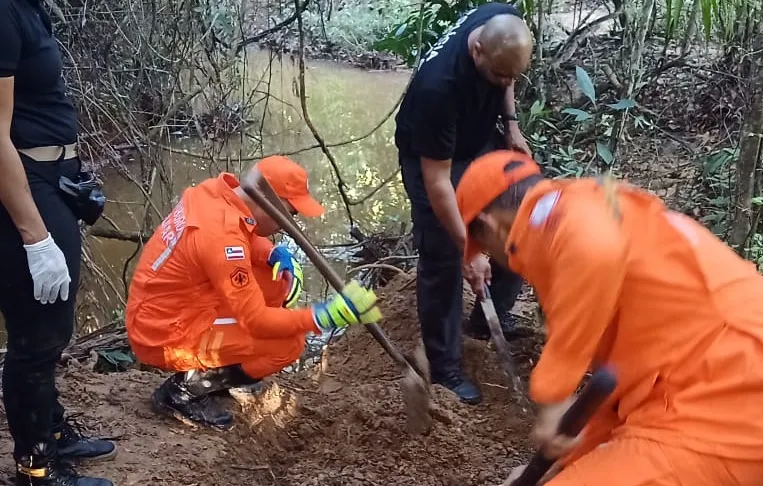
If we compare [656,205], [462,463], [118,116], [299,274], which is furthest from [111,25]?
[656,205]

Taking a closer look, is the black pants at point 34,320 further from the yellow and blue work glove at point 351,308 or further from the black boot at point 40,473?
the yellow and blue work glove at point 351,308

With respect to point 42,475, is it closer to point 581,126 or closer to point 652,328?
point 652,328

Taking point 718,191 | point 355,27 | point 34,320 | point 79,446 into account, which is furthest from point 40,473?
point 355,27

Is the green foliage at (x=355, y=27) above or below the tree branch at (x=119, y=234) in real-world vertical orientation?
above

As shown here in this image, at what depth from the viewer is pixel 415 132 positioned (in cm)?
301

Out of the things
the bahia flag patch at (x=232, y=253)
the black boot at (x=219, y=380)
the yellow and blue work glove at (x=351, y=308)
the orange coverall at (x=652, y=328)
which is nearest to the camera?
the orange coverall at (x=652, y=328)

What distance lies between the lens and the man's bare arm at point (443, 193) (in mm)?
2973

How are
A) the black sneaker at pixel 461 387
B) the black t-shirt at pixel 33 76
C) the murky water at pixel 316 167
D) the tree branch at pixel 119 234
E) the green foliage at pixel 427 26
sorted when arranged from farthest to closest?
1. the murky water at pixel 316 167
2. the tree branch at pixel 119 234
3. the green foliage at pixel 427 26
4. the black sneaker at pixel 461 387
5. the black t-shirt at pixel 33 76

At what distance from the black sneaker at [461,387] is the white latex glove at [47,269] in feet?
5.95

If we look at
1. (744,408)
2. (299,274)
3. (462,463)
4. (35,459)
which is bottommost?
(462,463)

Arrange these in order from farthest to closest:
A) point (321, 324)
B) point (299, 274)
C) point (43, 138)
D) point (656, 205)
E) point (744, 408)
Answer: point (299, 274), point (321, 324), point (43, 138), point (656, 205), point (744, 408)

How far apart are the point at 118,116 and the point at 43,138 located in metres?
3.19

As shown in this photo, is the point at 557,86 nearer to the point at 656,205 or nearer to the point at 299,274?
the point at 299,274

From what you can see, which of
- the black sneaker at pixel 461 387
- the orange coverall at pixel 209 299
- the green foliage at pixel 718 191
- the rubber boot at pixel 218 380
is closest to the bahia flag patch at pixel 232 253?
the orange coverall at pixel 209 299
